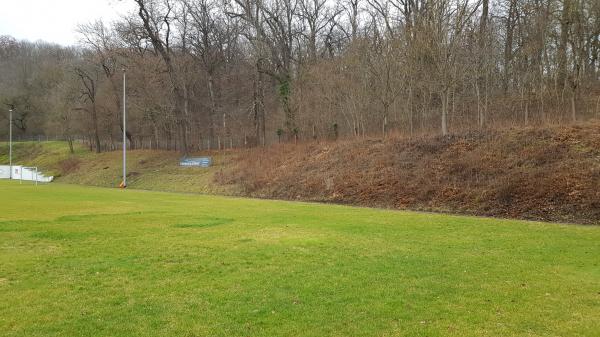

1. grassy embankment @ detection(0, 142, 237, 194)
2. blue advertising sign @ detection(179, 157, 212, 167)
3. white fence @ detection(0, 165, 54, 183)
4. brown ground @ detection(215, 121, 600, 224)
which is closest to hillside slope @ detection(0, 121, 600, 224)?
brown ground @ detection(215, 121, 600, 224)

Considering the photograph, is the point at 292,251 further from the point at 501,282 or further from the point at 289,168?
the point at 289,168

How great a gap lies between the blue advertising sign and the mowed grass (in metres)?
30.0

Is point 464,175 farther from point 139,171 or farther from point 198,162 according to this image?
point 139,171

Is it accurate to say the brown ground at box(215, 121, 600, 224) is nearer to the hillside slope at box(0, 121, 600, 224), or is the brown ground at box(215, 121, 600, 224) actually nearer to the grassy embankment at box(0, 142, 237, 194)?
the hillside slope at box(0, 121, 600, 224)

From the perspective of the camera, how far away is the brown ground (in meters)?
21.2

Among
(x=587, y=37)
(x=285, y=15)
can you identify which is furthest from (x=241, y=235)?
(x=285, y=15)

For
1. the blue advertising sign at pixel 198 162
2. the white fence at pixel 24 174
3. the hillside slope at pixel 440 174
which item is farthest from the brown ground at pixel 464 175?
the white fence at pixel 24 174

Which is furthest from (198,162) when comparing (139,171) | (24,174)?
(24,174)

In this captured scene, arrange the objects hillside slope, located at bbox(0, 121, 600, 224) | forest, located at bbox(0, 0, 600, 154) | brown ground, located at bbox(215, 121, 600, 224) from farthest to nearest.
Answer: forest, located at bbox(0, 0, 600, 154)
hillside slope, located at bbox(0, 121, 600, 224)
brown ground, located at bbox(215, 121, 600, 224)

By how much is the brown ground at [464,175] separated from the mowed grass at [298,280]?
15.3ft

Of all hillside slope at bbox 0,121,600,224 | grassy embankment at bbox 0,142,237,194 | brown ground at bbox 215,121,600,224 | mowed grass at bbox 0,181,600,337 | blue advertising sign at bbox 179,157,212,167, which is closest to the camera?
mowed grass at bbox 0,181,600,337

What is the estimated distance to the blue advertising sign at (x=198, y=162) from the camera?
47.0 meters

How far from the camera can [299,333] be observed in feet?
21.5

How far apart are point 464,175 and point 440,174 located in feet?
4.39
